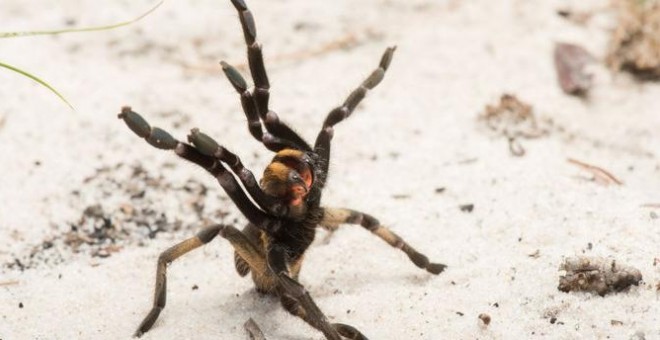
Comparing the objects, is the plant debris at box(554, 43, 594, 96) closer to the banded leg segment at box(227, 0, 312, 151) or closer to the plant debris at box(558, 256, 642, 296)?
the plant debris at box(558, 256, 642, 296)

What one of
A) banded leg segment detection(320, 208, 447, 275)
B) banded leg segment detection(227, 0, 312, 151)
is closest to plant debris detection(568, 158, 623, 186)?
banded leg segment detection(320, 208, 447, 275)

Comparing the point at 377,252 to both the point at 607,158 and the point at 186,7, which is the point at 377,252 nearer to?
the point at 607,158

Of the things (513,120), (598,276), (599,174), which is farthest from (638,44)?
(598,276)

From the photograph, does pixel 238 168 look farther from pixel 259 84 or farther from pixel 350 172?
pixel 350 172

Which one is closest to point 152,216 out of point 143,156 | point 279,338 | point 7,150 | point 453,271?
point 143,156

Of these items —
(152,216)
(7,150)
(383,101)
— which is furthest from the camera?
(383,101)

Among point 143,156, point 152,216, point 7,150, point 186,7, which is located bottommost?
point 152,216

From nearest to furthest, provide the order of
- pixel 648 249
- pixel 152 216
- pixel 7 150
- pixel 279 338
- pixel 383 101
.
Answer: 1. pixel 279 338
2. pixel 648 249
3. pixel 152 216
4. pixel 7 150
5. pixel 383 101
